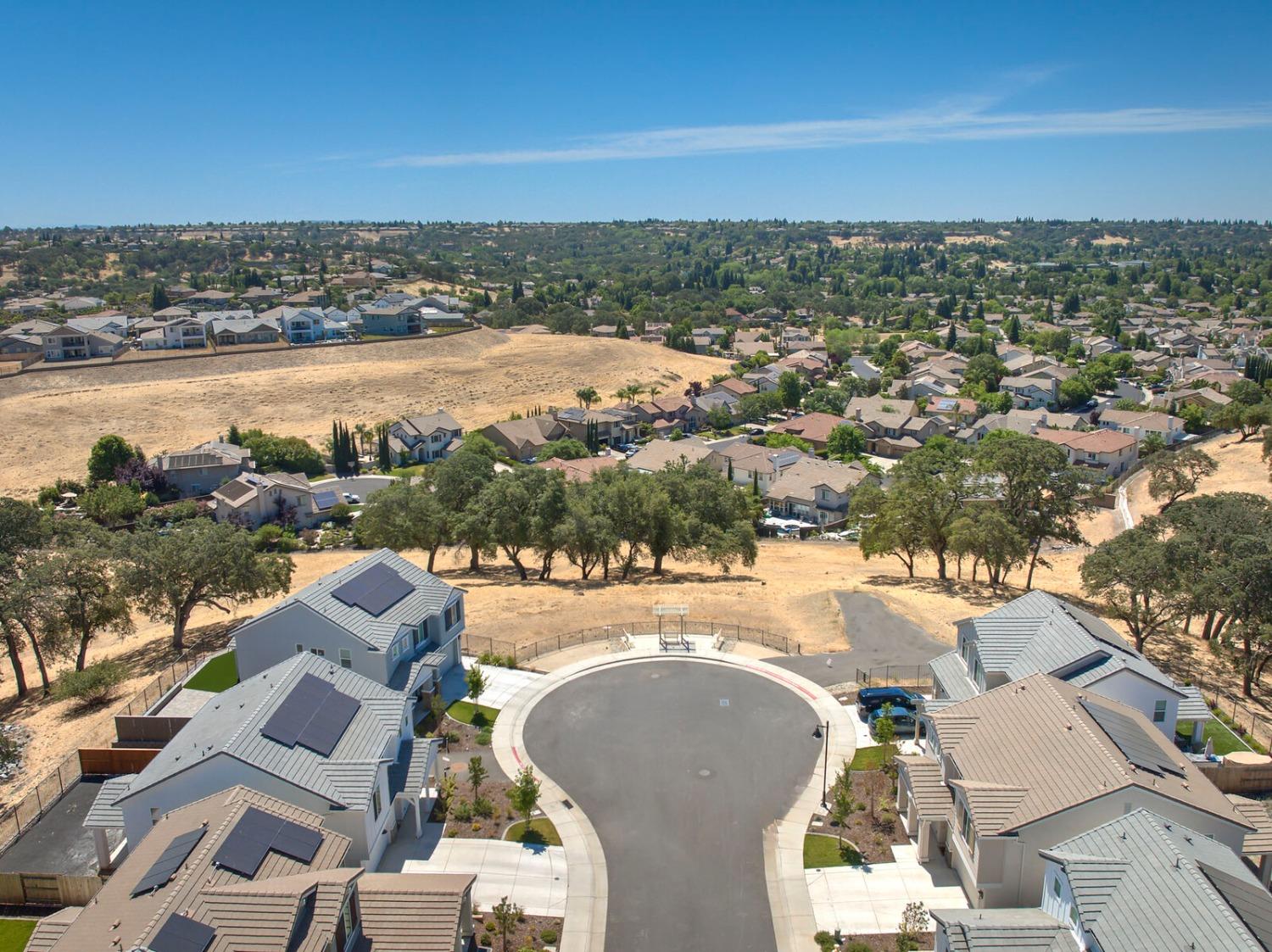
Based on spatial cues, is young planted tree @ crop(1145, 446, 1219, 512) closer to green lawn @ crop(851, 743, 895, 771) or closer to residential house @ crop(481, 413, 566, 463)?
green lawn @ crop(851, 743, 895, 771)

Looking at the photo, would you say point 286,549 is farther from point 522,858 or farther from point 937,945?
point 937,945

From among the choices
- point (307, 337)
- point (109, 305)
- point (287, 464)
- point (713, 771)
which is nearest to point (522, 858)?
point (713, 771)

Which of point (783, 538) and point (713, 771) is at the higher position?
point (713, 771)

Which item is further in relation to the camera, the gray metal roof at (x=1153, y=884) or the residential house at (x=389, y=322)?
the residential house at (x=389, y=322)

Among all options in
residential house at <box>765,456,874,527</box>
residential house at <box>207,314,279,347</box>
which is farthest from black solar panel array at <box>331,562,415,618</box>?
residential house at <box>207,314,279,347</box>

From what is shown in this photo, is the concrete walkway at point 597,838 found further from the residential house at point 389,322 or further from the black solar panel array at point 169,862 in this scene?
the residential house at point 389,322

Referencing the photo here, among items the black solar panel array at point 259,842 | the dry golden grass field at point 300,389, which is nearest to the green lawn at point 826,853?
the black solar panel array at point 259,842
